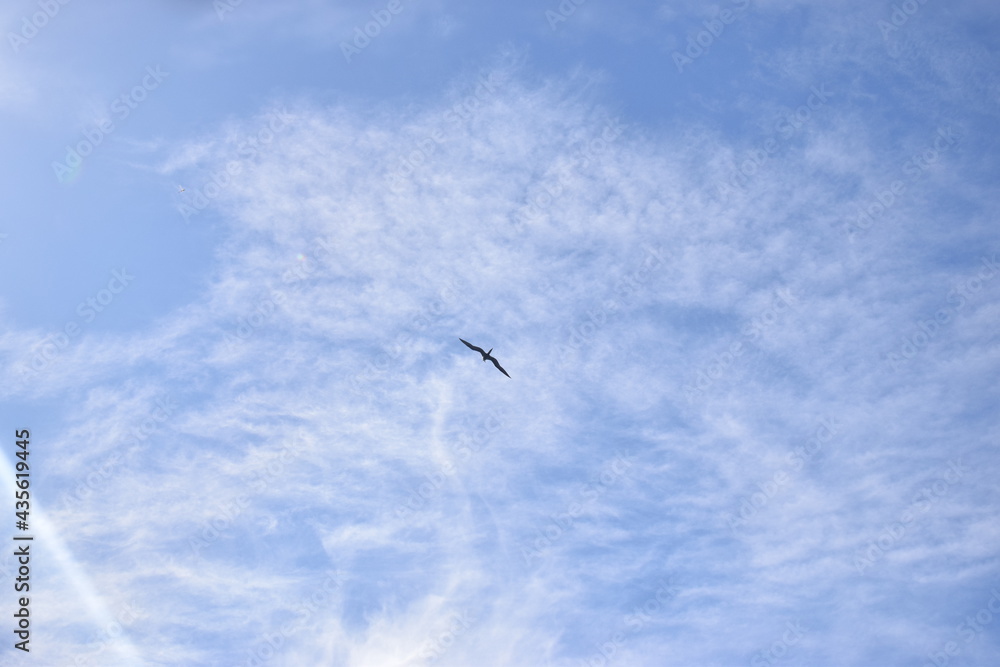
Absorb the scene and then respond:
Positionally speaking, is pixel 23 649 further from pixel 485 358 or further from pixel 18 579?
pixel 485 358

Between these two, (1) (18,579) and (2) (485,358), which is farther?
(2) (485,358)

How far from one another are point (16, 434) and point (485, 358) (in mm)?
32424

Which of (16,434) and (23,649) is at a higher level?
(16,434)

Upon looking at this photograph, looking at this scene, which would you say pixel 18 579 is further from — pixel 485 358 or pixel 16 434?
pixel 485 358

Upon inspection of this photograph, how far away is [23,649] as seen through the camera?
5300 cm

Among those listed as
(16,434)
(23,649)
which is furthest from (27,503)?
(23,649)

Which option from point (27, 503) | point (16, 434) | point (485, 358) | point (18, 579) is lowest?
point (18, 579)

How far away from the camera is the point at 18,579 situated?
173 ft

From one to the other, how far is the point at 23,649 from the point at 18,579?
4741 millimetres

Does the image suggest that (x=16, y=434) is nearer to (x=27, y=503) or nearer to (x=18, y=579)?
(x=27, y=503)

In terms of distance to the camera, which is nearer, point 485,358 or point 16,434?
point 16,434

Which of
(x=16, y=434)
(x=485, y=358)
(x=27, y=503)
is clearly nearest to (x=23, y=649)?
(x=27, y=503)

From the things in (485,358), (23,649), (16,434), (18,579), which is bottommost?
(23,649)

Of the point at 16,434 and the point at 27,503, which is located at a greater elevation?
the point at 16,434
